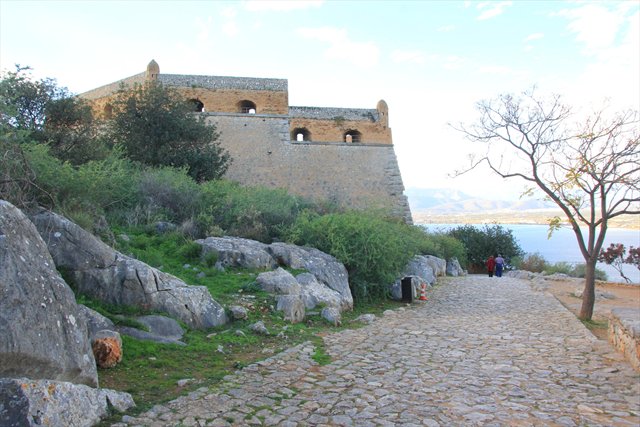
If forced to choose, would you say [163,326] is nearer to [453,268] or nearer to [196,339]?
[196,339]

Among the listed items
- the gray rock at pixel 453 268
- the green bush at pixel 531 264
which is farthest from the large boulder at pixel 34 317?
the green bush at pixel 531 264

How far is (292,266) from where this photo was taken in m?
9.52

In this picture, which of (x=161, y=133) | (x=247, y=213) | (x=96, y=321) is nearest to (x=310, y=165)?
(x=161, y=133)

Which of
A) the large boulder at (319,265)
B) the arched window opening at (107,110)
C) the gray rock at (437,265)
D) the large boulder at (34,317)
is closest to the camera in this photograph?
the large boulder at (34,317)

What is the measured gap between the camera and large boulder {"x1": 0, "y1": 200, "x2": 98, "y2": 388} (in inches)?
131

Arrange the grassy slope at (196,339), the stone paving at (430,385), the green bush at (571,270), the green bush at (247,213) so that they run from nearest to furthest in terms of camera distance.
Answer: the stone paving at (430,385)
the grassy slope at (196,339)
the green bush at (247,213)
the green bush at (571,270)

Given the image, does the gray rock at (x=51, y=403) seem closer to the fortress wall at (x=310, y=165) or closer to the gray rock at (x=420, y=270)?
the gray rock at (x=420, y=270)

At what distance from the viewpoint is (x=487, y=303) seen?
1184 centimetres

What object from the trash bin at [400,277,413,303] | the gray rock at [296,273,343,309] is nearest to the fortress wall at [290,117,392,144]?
the trash bin at [400,277,413,303]

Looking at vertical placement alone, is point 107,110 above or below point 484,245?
above

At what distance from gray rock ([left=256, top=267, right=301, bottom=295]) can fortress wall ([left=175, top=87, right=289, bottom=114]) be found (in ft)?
51.6

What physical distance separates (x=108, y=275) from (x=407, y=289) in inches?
288

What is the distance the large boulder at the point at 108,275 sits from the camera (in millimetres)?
5734

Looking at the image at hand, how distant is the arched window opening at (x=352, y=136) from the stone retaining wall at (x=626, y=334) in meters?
18.6
